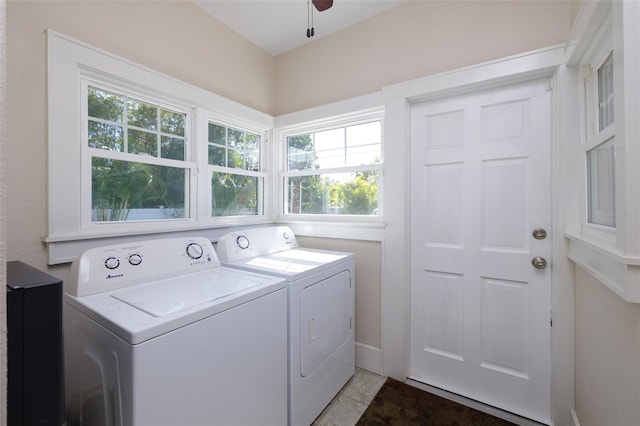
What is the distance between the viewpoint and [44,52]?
4.47ft

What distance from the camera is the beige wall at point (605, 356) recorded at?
0.88 meters

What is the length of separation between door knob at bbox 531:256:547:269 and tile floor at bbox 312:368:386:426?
1296 mm

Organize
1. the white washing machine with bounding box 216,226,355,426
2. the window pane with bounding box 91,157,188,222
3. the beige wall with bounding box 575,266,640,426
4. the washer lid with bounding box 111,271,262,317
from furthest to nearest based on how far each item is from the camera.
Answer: the window pane with bounding box 91,157,188,222
the white washing machine with bounding box 216,226,355,426
the washer lid with bounding box 111,271,262,317
the beige wall with bounding box 575,266,640,426

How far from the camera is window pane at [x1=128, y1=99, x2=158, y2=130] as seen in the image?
175cm

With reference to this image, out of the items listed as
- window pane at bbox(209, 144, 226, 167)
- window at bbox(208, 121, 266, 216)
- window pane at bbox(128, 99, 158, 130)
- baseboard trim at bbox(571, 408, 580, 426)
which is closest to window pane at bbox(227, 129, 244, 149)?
window at bbox(208, 121, 266, 216)

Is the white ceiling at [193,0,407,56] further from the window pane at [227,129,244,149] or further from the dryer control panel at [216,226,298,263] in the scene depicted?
the dryer control panel at [216,226,298,263]

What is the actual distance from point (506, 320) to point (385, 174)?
1241 mm

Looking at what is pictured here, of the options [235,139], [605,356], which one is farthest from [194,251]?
[605,356]

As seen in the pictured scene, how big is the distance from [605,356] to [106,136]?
268 cm

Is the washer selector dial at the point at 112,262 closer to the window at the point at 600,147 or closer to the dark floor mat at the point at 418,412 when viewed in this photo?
the dark floor mat at the point at 418,412

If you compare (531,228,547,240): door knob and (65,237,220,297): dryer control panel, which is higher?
(531,228,547,240): door knob

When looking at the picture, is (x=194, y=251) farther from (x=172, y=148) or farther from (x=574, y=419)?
(x=574, y=419)

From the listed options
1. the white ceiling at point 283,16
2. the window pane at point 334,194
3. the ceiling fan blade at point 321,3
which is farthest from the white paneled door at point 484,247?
the ceiling fan blade at point 321,3

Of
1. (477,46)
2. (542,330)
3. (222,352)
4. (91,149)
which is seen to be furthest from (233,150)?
A: (542,330)
